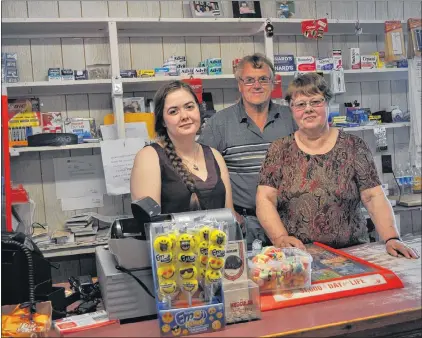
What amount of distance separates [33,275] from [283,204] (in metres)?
1.01

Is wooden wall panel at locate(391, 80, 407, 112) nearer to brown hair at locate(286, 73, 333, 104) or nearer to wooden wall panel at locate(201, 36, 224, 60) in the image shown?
wooden wall panel at locate(201, 36, 224, 60)

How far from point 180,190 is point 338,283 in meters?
Answer: 0.75

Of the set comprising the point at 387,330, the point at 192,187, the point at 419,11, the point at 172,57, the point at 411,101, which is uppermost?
the point at 419,11

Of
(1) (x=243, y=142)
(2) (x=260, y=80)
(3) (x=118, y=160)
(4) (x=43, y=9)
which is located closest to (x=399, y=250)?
(1) (x=243, y=142)

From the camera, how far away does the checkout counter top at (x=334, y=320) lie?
1337mm

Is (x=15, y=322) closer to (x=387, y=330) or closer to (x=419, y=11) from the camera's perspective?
(x=387, y=330)

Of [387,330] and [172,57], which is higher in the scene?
[172,57]

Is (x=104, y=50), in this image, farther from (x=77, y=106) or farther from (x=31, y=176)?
(x=31, y=176)

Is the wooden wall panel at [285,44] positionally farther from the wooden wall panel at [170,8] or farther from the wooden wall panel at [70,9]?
the wooden wall panel at [70,9]

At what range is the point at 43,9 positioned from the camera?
3451mm

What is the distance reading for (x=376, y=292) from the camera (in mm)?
1542

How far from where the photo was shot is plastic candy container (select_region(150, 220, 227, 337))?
132cm

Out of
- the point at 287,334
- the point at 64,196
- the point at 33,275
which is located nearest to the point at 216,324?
the point at 287,334

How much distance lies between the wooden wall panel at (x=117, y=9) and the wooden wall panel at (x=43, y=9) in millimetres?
350
